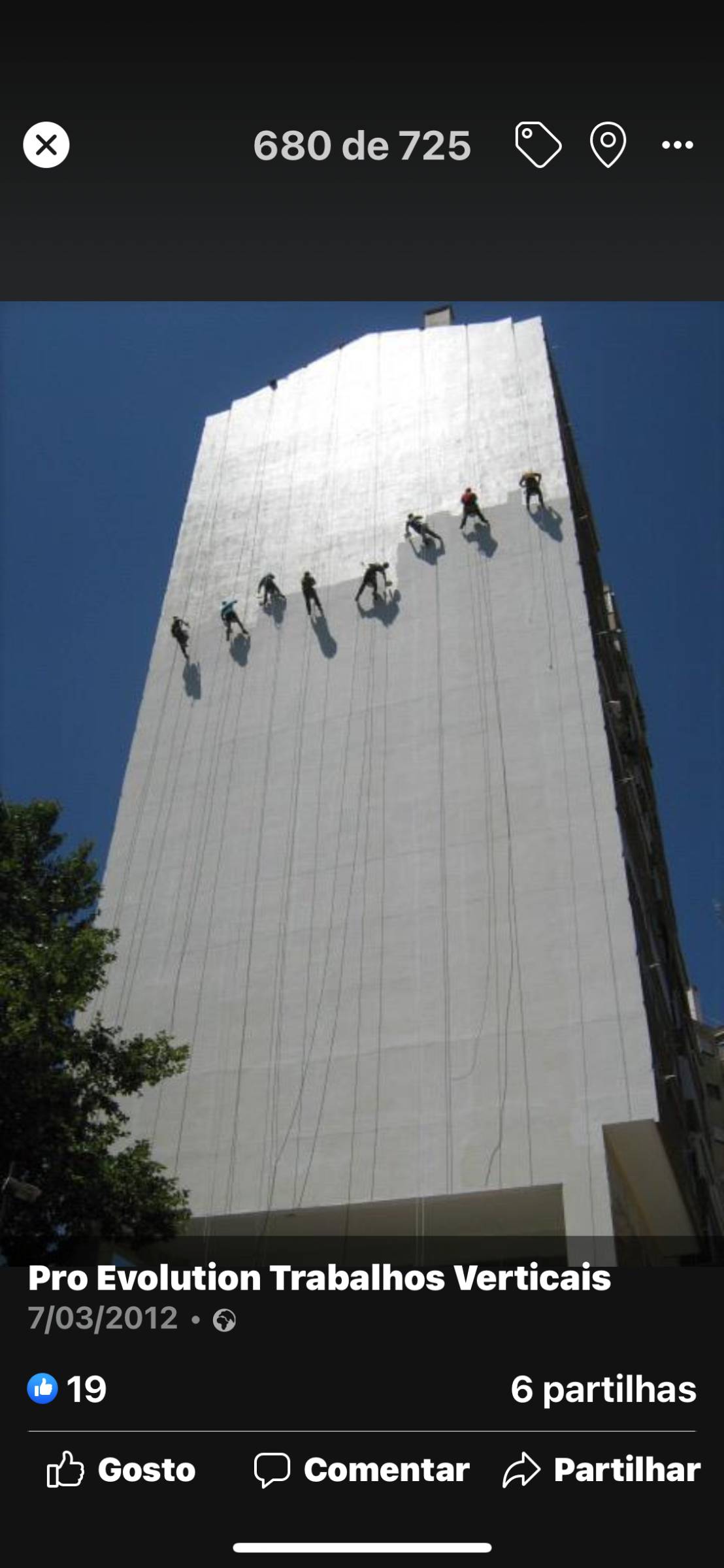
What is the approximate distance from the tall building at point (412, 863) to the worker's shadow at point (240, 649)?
0.07 metres

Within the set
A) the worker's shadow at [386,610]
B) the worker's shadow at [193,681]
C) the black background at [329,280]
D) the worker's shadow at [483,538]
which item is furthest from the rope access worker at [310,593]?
the black background at [329,280]

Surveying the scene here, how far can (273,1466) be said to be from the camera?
4363mm

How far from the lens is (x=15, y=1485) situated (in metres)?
4.36

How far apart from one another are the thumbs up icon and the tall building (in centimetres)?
1297

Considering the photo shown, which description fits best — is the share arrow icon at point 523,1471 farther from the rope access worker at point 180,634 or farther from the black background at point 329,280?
the rope access worker at point 180,634

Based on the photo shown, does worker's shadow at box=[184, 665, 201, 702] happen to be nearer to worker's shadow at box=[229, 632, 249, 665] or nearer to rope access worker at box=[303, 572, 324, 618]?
worker's shadow at box=[229, 632, 249, 665]

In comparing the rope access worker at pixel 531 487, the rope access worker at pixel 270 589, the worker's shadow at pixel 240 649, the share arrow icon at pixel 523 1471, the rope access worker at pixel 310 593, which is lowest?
the share arrow icon at pixel 523 1471

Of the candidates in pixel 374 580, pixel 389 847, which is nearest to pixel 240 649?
pixel 374 580

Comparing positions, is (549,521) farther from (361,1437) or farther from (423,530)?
(361,1437)

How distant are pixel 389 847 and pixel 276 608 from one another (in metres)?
7.95

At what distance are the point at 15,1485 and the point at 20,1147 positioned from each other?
1011cm

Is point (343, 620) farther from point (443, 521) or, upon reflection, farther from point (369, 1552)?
point (369, 1552)

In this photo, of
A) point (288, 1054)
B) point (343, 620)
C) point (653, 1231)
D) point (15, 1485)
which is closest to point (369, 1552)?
point (15, 1485)

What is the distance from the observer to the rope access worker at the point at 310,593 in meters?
26.6
